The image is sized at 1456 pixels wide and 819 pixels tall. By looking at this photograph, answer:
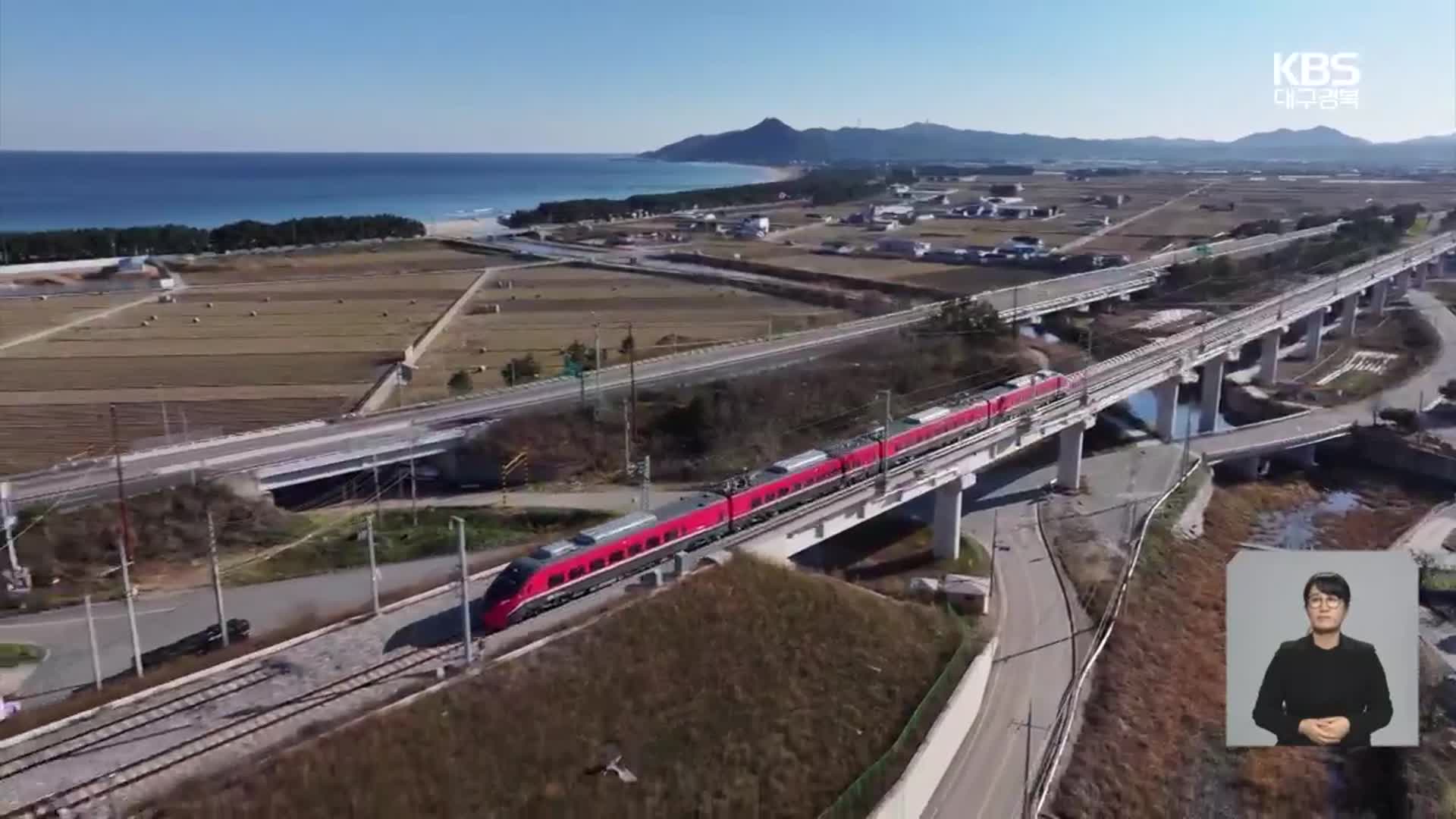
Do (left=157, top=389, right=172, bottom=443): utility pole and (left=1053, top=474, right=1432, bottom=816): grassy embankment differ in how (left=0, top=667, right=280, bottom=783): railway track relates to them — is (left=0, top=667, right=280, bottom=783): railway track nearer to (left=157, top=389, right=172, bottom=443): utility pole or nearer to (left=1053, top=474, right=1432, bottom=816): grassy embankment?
(left=1053, top=474, right=1432, bottom=816): grassy embankment

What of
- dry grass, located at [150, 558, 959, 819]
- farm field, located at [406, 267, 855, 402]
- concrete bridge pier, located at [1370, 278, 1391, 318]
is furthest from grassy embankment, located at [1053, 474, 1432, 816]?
concrete bridge pier, located at [1370, 278, 1391, 318]

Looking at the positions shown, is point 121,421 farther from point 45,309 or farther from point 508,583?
point 45,309

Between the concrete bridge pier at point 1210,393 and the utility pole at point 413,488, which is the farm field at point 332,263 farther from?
the concrete bridge pier at point 1210,393

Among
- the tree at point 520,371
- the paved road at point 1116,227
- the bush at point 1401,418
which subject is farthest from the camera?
the paved road at point 1116,227

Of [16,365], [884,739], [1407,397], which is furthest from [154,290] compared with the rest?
[1407,397]

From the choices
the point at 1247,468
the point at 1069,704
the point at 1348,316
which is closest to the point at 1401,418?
the point at 1247,468

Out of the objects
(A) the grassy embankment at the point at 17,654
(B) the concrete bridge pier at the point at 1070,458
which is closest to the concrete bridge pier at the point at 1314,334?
(B) the concrete bridge pier at the point at 1070,458

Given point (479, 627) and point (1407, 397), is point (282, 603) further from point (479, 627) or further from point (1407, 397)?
point (1407, 397)
